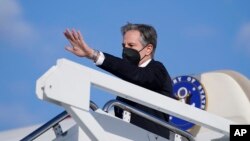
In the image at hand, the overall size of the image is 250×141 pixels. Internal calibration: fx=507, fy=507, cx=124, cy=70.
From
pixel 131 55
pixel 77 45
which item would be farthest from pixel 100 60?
pixel 131 55

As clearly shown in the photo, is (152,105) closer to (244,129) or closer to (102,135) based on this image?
(102,135)

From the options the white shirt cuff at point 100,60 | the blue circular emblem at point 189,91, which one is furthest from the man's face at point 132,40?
the blue circular emblem at point 189,91

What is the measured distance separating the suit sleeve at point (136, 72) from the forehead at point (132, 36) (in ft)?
1.05

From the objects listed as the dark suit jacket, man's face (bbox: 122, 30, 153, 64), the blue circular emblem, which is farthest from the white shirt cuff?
the blue circular emblem

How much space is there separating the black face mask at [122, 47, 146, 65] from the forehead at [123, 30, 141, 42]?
0.11m

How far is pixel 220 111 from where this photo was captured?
207 inches

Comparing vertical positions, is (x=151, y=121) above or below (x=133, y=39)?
below

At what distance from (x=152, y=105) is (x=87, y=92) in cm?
38

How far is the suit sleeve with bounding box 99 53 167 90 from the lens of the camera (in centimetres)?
294

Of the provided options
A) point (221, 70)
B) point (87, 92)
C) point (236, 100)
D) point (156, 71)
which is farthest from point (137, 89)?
point (221, 70)

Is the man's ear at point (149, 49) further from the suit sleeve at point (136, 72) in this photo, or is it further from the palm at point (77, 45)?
the palm at point (77, 45)

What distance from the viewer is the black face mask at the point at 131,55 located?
11.0 feet

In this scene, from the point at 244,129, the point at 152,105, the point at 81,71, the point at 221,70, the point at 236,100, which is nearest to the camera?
the point at 81,71

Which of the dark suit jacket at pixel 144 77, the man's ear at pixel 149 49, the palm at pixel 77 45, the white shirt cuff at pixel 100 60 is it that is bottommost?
the dark suit jacket at pixel 144 77
